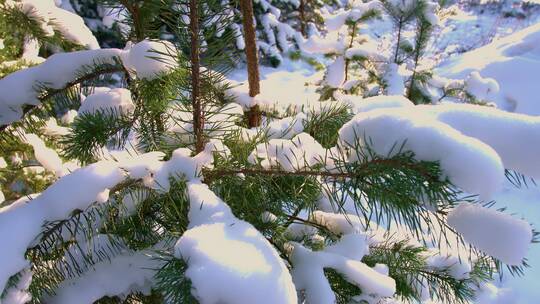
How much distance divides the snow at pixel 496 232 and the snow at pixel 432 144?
11cm

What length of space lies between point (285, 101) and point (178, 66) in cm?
71

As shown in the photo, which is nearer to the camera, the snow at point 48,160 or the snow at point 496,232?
the snow at point 496,232

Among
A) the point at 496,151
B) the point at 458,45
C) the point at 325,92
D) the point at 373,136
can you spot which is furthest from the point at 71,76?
the point at 458,45

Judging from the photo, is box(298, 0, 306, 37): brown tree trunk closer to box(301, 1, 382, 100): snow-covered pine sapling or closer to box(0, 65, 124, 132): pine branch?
box(301, 1, 382, 100): snow-covered pine sapling

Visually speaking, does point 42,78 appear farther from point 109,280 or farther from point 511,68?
point 511,68

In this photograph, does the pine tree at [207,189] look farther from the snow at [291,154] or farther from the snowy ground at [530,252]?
the snowy ground at [530,252]

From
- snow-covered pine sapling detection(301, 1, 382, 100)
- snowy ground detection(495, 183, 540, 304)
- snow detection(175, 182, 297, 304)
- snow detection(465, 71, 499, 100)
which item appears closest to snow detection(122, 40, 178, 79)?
snow detection(175, 182, 297, 304)

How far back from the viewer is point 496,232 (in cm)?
65

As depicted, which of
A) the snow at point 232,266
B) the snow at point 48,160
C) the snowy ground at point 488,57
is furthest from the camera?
the snowy ground at point 488,57

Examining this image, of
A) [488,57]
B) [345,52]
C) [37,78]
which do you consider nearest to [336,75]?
[345,52]

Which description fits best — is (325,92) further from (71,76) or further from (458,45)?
(458,45)

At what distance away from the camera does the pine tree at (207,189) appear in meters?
0.62

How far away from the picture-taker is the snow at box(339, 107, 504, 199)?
0.56 meters

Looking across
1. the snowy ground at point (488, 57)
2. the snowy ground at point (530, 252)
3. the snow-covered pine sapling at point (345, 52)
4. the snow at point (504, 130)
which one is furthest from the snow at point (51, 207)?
the snowy ground at point (530, 252)
